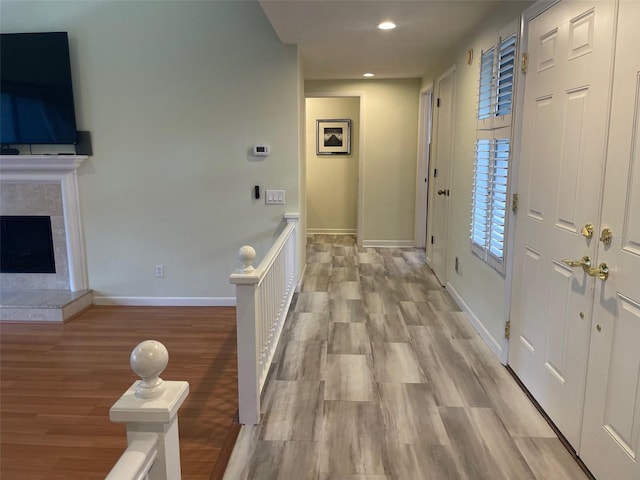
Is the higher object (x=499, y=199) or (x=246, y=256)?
(x=499, y=199)

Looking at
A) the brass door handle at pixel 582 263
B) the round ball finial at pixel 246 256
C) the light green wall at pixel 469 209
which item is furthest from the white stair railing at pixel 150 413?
the light green wall at pixel 469 209

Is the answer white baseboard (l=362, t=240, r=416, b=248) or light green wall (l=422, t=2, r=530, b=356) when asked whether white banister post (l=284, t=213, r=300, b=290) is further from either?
white baseboard (l=362, t=240, r=416, b=248)

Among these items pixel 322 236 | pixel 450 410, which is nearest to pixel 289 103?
pixel 450 410

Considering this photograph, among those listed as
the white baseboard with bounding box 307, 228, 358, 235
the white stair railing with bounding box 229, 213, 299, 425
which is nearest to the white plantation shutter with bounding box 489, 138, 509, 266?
A: the white stair railing with bounding box 229, 213, 299, 425

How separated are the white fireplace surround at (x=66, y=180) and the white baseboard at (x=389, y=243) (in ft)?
12.6

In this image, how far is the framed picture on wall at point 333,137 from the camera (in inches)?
295

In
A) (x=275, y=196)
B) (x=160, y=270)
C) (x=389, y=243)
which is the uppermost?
(x=275, y=196)

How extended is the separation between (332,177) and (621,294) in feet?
19.9

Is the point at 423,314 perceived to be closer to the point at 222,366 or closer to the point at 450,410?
the point at 450,410

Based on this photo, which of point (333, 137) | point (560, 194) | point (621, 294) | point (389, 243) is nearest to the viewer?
point (621, 294)

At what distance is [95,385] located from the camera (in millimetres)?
2898

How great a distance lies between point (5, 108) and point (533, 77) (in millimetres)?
4293

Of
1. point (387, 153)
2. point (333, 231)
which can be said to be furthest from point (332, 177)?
point (387, 153)

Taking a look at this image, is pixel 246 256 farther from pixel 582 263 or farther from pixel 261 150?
pixel 261 150
